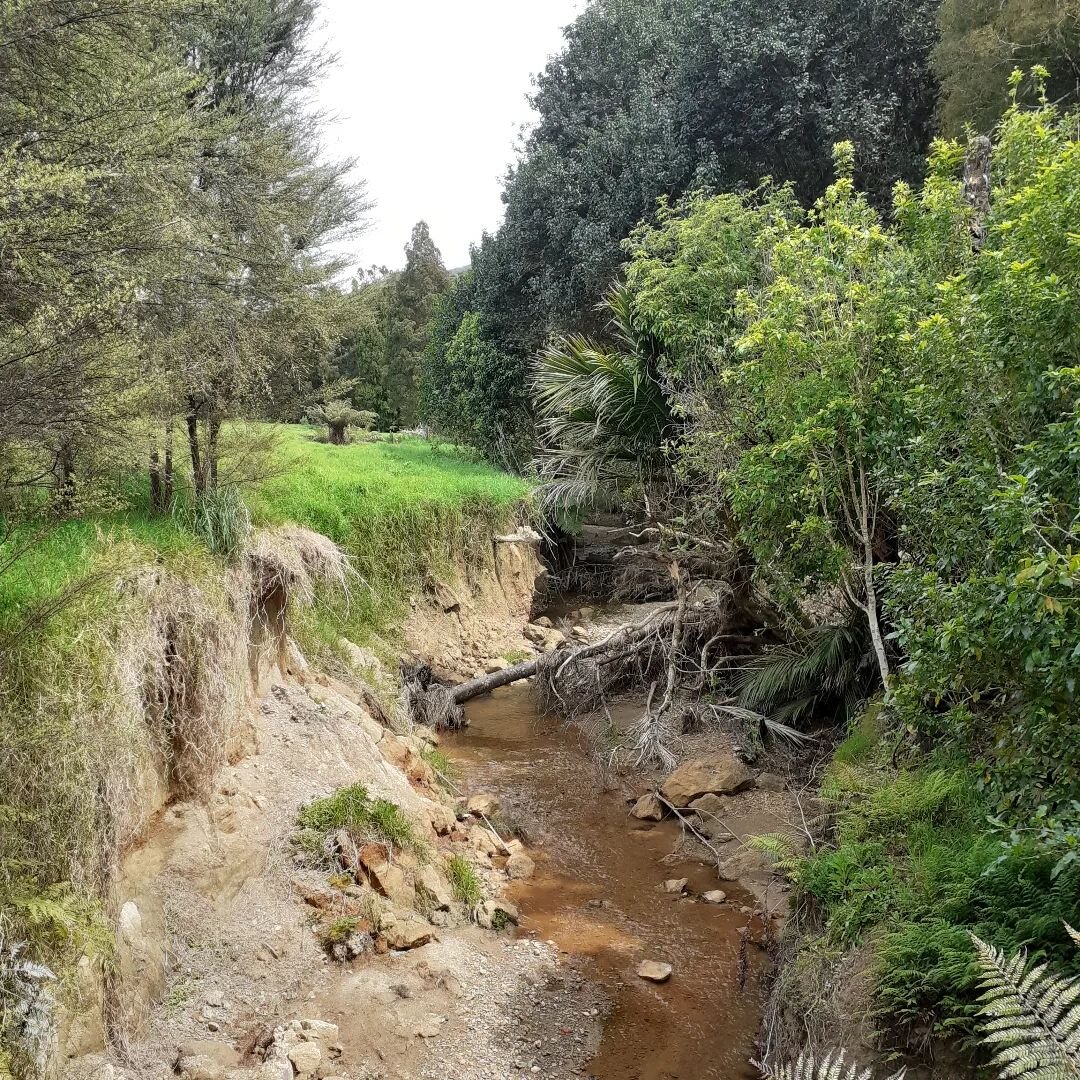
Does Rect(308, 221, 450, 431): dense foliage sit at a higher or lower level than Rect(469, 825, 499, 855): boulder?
higher

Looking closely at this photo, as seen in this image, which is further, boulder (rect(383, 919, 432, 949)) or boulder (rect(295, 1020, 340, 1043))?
boulder (rect(383, 919, 432, 949))

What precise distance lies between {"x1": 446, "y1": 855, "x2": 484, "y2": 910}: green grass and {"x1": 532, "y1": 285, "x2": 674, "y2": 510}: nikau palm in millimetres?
5756

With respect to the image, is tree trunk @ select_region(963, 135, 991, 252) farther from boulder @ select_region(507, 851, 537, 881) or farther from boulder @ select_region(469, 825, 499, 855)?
boulder @ select_region(469, 825, 499, 855)

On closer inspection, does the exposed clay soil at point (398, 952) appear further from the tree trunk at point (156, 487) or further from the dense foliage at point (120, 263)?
the dense foliage at point (120, 263)

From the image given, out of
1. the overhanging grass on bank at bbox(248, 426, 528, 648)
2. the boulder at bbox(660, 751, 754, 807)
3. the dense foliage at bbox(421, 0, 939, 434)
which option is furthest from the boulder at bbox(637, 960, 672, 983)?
the dense foliage at bbox(421, 0, 939, 434)

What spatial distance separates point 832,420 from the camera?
6742 millimetres

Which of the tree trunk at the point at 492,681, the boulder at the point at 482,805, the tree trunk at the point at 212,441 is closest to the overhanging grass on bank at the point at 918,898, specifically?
the boulder at the point at 482,805

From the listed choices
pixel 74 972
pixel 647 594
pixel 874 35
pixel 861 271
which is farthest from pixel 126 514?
pixel 874 35

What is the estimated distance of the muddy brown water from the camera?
17.7 feet

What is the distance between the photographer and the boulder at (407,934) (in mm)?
5941

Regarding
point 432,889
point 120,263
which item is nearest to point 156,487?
point 120,263

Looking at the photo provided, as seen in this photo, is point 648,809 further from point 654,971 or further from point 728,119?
point 728,119

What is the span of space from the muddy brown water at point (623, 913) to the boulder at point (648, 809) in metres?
0.10

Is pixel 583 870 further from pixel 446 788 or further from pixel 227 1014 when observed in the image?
pixel 227 1014
